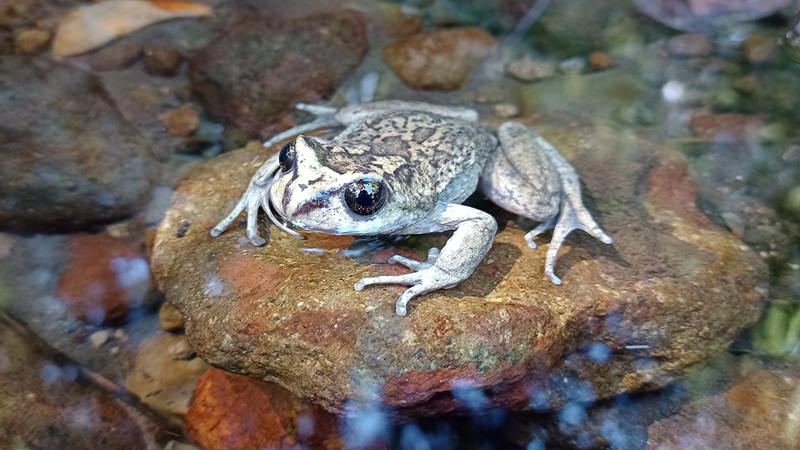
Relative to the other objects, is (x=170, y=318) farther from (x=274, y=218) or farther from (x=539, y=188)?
(x=539, y=188)

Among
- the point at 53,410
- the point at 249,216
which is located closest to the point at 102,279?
the point at 53,410

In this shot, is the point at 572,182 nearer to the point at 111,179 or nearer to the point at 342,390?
the point at 342,390

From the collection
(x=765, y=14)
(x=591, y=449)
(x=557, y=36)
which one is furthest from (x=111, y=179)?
(x=765, y=14)

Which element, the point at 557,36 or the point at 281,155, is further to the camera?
the point at 557,36

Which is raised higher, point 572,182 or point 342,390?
point 572,182

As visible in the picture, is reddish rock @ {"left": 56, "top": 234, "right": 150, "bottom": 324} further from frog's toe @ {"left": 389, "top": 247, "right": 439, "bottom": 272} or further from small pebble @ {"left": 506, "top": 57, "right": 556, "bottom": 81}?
small pebble @ {"left": 506, "top": 57, "right": 556, "bottom": 81}

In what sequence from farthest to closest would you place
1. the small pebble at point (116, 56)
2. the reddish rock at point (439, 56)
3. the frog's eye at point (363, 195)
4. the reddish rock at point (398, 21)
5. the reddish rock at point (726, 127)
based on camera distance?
1. the reddish rock at point (398, 21)
2. the reddish rock at point (439, 56)
3. the small pebble at point (116, 56)
4. the reddish rock at point (726, 127)
5. the frog's eye at point (363, 195)

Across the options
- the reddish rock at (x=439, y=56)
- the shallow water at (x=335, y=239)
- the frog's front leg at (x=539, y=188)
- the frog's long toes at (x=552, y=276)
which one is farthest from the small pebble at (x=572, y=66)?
the frog's long toes at (x=552, y=276)

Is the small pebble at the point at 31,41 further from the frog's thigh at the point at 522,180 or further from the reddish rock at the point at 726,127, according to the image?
the reddish rock at the point at 726,127
